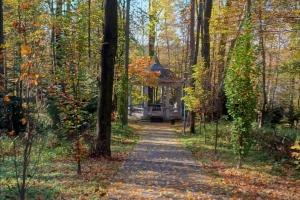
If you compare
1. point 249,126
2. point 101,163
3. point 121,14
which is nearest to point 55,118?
point 101,163

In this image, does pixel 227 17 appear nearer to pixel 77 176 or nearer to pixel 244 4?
pixel 244 4

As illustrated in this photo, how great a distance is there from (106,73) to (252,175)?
176 inches

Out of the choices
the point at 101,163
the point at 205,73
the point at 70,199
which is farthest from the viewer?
the point at 205,73

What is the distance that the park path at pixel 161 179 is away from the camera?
15.8 ft

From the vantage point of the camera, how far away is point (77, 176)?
18.8 ft

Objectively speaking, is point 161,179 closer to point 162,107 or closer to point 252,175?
point 252,175

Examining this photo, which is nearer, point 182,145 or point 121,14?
point 182,145

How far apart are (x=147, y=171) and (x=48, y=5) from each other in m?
12.1

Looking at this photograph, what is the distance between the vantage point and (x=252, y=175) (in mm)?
6352

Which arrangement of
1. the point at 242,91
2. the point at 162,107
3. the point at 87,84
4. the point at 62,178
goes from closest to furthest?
1. the point at 62,178
2. the point at 242,91
3. the point at 87,84
4. the point at 162,107

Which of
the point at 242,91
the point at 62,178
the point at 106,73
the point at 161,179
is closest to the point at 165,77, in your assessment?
the point at 106,73

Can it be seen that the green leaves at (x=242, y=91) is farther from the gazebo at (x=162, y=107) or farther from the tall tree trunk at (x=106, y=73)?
the gazebo at (x=162, y=107)

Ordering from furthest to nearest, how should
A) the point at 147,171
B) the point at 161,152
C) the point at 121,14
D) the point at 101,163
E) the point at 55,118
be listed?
the point at 121,14 → the point at 55,118 → the point at 161,152 → the point at 101,163 → the point at 147,171

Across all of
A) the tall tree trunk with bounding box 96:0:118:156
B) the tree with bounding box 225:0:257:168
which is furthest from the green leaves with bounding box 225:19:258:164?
the tall tree trunk with bounding box 96:0:118:156
